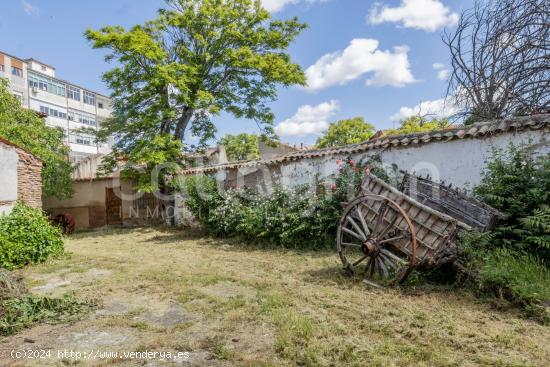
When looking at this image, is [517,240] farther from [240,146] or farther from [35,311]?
[240,146]

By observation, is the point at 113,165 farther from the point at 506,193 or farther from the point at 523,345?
the point at 523,345

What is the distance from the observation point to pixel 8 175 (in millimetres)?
7801

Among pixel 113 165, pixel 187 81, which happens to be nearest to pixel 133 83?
pixel 187 81

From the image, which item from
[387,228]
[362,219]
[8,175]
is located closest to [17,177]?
[8,175]

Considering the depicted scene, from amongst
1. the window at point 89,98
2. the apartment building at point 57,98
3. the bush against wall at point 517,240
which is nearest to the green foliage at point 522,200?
the bush against wall at point 517,240

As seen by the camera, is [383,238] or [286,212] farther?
[286,212]

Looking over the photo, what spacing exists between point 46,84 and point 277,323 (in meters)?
40.2

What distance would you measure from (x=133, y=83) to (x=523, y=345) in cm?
1442

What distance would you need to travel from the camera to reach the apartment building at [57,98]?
32.7 metres

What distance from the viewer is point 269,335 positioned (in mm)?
3602

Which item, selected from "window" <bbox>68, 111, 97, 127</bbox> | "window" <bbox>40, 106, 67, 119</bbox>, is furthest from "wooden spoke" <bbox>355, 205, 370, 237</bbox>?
"window" <bbox>68, 111, 97, 127</bbox>

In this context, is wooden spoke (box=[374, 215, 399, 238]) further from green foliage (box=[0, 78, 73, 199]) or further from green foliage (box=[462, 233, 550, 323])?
green foliage (box=[0, 78, 73, 199])

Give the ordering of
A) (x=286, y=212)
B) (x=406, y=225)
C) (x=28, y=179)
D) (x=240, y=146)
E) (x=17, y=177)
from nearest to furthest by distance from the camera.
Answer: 1. (x=406, y=225)
2. (x=17, y=177)
3. (x=28, y=179)
4. (x=286, y=212)
5. (x=240, y=146)

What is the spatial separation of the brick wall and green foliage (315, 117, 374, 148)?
2699cm
